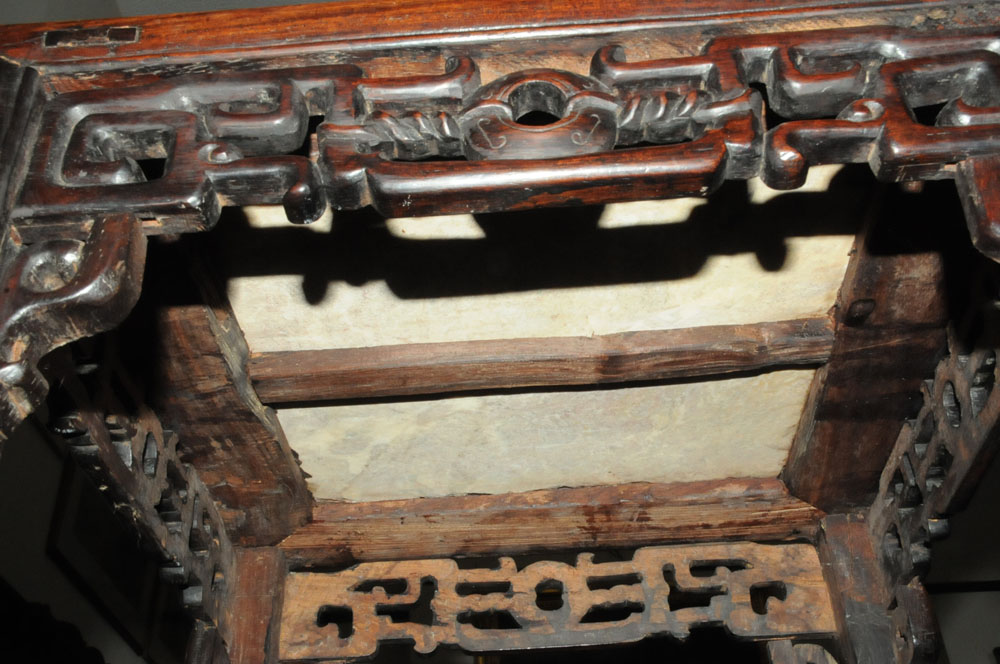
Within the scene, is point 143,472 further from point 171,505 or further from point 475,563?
point 475,563

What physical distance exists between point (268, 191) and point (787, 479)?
108cm

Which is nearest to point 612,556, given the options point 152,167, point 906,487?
point 906,487

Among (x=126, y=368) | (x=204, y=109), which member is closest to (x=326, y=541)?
(x=126, y=368)

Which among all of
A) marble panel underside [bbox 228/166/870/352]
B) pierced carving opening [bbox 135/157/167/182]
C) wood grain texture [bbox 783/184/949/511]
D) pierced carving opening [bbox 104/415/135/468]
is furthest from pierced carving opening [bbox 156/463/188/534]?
wood grain texture [bbox 783/184/949/511]

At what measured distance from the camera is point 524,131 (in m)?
0.86

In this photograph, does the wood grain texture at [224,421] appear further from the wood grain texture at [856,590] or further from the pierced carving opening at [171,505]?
the wood grain texture at [856,590]

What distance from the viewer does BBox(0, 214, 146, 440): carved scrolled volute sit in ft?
2.60

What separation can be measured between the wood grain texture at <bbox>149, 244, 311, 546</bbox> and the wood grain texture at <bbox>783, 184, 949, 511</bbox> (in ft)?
2.68

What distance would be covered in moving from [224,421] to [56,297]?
2.10 feet

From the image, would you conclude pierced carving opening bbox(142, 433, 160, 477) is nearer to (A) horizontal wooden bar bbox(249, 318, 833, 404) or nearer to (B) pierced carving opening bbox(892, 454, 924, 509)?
(A) horizontal wooden bar bbox(249, 318, 833, 404)

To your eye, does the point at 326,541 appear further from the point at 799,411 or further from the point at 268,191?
the point at 268,191

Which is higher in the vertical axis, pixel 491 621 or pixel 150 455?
pixel 491 621

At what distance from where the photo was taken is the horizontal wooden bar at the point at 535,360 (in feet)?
4.48

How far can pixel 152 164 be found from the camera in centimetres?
111
